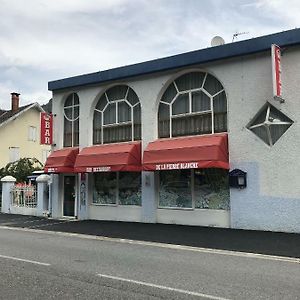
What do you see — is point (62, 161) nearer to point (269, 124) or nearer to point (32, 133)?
point (269, 124)

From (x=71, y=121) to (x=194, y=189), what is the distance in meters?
7.71

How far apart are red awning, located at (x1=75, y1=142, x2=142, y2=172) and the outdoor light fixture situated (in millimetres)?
4101

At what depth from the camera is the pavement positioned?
1176cm

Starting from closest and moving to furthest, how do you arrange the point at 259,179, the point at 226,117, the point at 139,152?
the point at 259,179 < the point at 226,117 < the point at 139,152

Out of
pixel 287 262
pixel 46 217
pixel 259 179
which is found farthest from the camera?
pixel 46 217

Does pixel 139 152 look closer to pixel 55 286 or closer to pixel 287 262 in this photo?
pixel 287 262

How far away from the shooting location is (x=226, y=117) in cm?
1644

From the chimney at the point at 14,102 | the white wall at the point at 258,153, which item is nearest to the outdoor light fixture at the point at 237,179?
the white wall at the point at 258,153

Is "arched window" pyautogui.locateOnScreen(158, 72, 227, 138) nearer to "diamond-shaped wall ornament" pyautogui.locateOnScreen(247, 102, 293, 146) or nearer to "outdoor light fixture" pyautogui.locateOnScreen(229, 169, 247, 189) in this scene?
"diamond-shaped wall ornament" pyautogui.locateOnScreen(247, 102, 293, 146)

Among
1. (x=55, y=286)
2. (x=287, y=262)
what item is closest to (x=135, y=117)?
(x=287, y=262)

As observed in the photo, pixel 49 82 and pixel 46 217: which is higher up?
pixel 49 82

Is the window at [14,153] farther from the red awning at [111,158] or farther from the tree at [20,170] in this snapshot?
the red awning at [111,158]

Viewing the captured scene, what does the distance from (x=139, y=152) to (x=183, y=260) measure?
9058 mm

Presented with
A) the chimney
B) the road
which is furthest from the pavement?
the chimney
